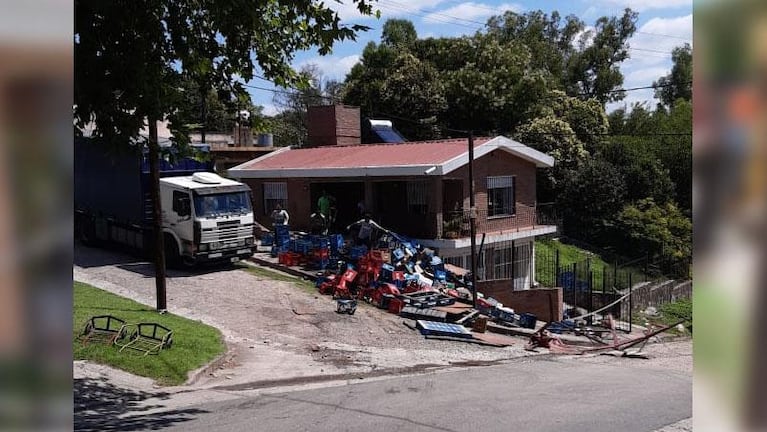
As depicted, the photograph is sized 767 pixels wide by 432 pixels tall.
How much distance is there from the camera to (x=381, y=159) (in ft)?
87.6

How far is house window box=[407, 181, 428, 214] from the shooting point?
2544cm

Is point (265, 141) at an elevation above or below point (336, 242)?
above

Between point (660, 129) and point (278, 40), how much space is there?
39.0 metres

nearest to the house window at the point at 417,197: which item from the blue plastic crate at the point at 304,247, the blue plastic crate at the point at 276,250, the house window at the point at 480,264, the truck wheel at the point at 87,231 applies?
the house window at the point at 480,264

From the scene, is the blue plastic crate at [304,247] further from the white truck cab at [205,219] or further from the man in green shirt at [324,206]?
the man in green shirt at [324,206]

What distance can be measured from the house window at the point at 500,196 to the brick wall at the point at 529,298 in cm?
411

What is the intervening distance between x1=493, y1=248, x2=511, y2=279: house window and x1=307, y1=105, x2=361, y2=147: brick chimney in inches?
430

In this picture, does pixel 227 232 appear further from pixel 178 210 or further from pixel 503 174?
pixel 503 174

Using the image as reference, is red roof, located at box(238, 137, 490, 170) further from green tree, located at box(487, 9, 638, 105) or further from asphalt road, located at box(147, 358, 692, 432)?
green tree, located at box(487, 9, 638, 105)

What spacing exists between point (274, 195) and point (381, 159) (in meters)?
5.93

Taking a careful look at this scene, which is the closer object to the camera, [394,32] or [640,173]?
[640,173]

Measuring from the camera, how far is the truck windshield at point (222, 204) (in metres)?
20.7

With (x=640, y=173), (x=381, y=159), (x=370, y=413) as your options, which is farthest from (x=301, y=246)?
(x=640, y=173)
